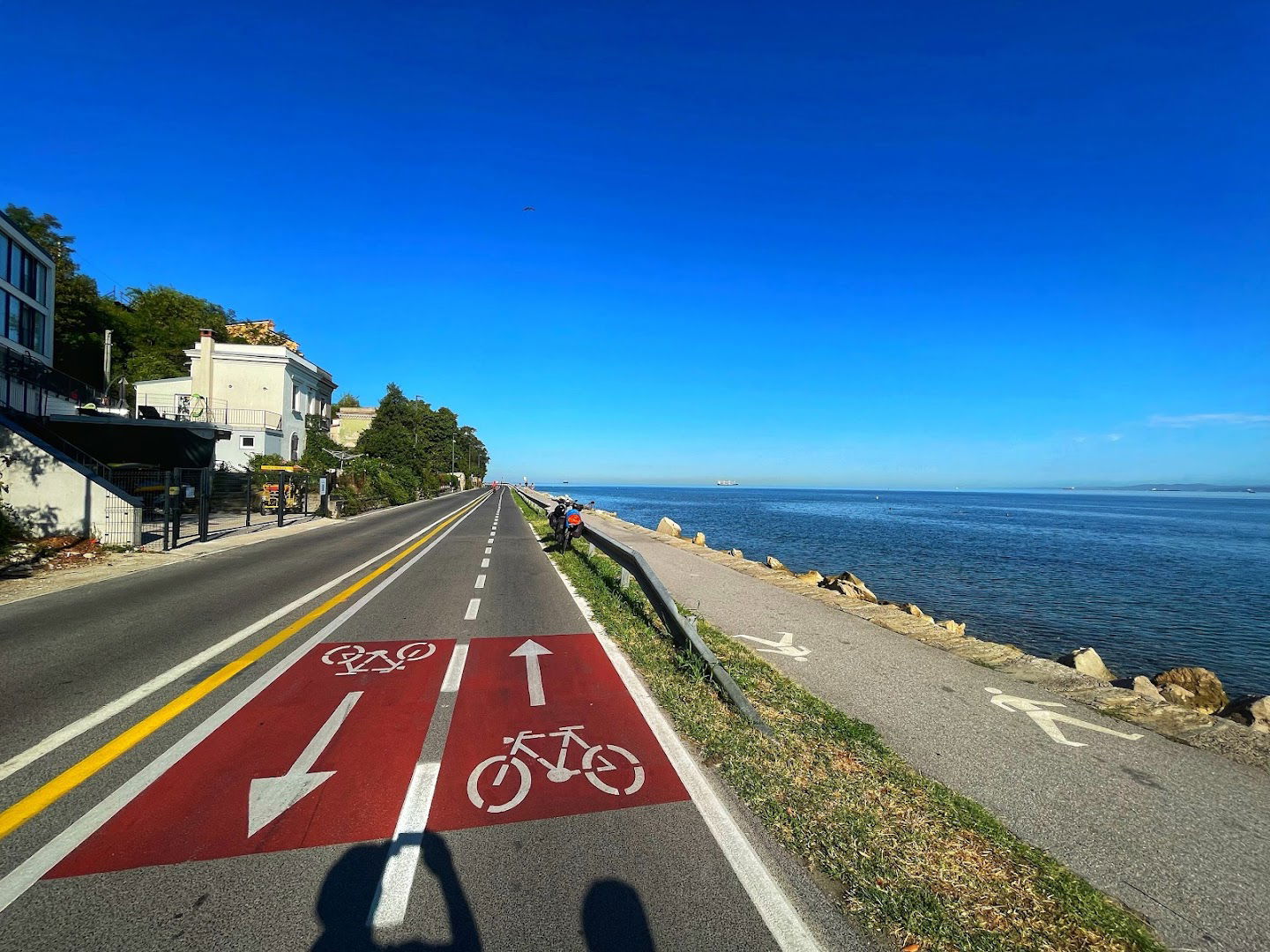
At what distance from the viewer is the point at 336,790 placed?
367 centimetres

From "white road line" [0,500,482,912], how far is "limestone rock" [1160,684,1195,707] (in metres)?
11.3

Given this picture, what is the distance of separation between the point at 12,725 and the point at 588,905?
498 centimetres

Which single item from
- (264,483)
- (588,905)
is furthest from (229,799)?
(264,483)

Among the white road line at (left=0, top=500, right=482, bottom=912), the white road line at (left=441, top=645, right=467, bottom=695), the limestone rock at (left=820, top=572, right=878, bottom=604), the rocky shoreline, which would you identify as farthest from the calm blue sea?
the white road line at (left=0, top=500, right=482, bottom=912)

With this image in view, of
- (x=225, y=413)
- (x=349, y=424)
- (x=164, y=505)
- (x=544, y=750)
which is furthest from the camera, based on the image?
(x=349, y=424)

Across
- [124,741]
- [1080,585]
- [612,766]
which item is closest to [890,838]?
[612,766]

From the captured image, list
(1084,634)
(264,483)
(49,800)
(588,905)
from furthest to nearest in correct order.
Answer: (264,483) → (1084,634) → (49,800) → (588,905)

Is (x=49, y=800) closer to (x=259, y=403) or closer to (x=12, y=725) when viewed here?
(x=12, y=725)

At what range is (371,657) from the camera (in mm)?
6465

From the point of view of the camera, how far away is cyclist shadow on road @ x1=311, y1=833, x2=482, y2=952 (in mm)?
2477

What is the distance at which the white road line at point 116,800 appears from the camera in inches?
111

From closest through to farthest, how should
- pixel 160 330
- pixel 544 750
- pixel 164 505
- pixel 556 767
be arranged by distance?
pixel 556 767 → pixel 544 750 → pixel 164 505 → pixel 160 330

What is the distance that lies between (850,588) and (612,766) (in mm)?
12221

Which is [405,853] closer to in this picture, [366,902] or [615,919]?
[366,902]
